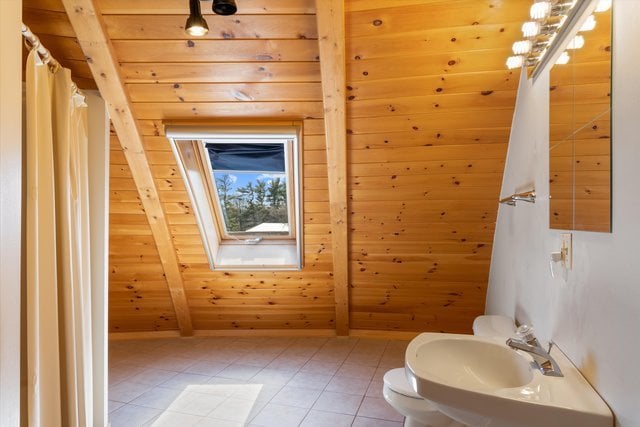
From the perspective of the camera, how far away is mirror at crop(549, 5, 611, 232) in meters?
1.07

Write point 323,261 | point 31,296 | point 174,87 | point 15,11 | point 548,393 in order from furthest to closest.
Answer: point 323,261, point 174,87, point 31,296, point 15,11, point 548,393

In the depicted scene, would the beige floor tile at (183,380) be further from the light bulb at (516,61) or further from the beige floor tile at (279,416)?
the light bulb at (516,61)

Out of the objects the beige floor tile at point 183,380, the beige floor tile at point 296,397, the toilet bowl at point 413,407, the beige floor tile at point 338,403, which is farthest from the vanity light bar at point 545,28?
the beige floor tile at point 183,380

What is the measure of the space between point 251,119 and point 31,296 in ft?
4.84

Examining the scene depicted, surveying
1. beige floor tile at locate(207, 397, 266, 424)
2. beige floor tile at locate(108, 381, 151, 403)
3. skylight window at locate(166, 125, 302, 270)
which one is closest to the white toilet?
beige floor tile at locate(207, 397, 266, 424)

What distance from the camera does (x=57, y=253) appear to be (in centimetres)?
167

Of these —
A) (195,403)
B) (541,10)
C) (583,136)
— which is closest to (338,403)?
(195,403)

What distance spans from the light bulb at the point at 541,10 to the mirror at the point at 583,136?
18 centimetres

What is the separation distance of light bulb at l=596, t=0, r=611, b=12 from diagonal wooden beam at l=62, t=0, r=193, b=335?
1.94 metres

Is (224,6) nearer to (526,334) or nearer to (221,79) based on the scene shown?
(221,79)

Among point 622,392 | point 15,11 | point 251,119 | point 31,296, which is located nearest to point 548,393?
point 622,392

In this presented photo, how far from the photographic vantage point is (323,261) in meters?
3.24

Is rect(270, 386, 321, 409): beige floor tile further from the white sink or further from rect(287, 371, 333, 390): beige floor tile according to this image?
the white sink

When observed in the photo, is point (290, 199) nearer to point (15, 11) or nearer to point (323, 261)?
point (323, 261)
